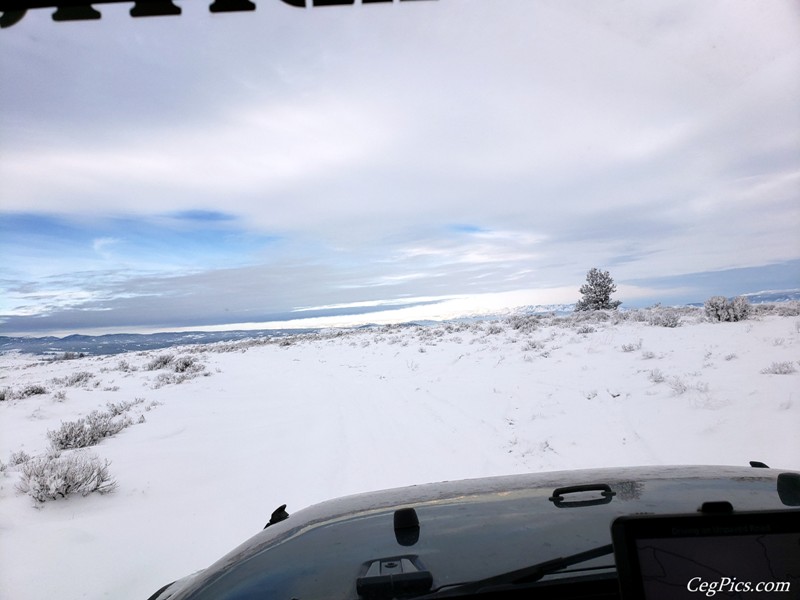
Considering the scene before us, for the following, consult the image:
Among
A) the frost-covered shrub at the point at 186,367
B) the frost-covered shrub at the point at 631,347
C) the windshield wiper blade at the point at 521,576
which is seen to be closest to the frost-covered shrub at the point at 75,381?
the frost-covered shrub at the point at 186,367

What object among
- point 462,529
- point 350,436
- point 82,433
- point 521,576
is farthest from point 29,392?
point 521,576

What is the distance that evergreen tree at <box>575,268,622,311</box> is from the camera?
34781 millimetres

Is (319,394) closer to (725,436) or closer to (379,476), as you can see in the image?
(379,476)

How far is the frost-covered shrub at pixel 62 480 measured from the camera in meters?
5.50

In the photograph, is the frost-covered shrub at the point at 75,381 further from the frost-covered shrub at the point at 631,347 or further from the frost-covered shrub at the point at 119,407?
the frost-covered shrub at the point at 631,347

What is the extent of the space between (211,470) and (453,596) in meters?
6.32

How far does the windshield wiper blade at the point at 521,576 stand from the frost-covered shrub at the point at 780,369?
951cm

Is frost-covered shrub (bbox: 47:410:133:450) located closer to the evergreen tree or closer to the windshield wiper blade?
the windshield wiper blade

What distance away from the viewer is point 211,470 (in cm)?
684

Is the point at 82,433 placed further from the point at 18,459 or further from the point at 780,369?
the point at 780,369

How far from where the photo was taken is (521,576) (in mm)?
1575

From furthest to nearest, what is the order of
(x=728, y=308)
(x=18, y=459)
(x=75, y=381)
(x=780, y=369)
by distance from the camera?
(x=728, y=308)
(x=75, y=381)
(x=780, y=369)
(x=18, y=459)

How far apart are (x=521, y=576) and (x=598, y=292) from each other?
36.7m

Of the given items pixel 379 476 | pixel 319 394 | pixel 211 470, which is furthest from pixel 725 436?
pixel 319 394
